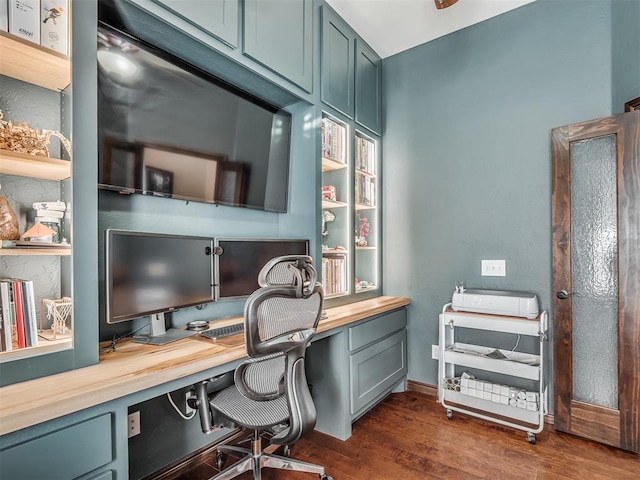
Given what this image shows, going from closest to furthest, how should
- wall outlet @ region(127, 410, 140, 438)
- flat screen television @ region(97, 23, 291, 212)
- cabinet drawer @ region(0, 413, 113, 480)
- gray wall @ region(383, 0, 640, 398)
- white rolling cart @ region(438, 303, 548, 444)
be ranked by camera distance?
1. cabinet drawer @ region(0, 413, 113, 480)
2. flat screen television @ region(97, 23, 291, 212)
3. wall outlet @ region(127, 410, 140, 438)
4. white rolling cart @ region(438, 303, 548, 444)
5. gray wall @ region(383, 0, 640, 398)

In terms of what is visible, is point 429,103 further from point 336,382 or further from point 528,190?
point 336,382

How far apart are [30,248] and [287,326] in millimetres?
917

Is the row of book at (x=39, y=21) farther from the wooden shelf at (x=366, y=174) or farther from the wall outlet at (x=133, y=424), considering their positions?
the wooden shelf at (x=366, y=174)

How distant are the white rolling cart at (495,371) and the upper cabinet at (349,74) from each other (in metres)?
1.70

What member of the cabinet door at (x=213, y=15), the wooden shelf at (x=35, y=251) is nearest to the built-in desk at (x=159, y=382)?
the wooden shelf at (x=35, y=251)

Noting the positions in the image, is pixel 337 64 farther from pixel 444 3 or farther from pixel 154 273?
pixel 154 273

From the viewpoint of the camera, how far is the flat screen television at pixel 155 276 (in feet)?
4.54

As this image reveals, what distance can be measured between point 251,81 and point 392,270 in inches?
75.5

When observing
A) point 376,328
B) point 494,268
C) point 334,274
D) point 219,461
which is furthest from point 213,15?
point 494,268

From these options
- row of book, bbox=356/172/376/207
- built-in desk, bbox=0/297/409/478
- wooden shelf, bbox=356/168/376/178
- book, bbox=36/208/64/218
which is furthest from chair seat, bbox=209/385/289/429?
wooden shelf, bbox=356/168/376/178

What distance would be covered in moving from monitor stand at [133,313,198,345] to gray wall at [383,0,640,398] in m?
1.94

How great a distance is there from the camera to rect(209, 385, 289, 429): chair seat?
56.2 inches

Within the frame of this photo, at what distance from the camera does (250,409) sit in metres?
1.49

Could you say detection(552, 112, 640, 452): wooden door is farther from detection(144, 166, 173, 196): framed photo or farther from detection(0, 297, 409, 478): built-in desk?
detection(144, 166, 173, 196): framed photo
